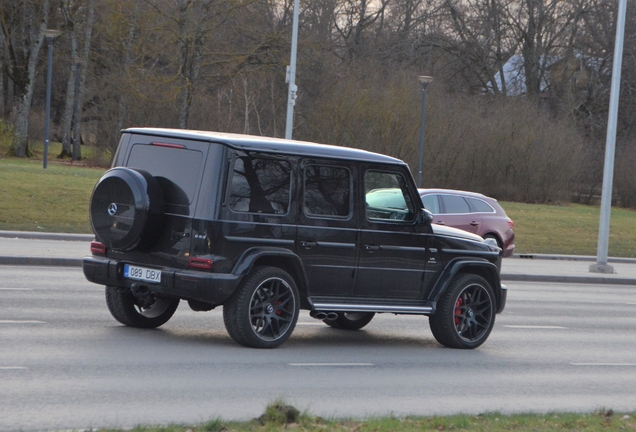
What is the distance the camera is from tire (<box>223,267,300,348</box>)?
8.87 metres

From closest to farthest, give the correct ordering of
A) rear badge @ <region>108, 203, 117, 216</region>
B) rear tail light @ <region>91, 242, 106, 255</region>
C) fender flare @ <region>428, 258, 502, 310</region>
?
rear badge @ <region>108, 203, 117, 216</region>, rear tail light @ <region>91, 242, 106, 255</region>, fender flare @ <region>428, 258, 502, 310</region>

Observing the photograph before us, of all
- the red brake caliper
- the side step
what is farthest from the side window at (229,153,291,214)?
the red brake caliper

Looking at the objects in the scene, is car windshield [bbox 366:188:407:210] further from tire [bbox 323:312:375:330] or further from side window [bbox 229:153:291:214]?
tire [bbox 323:312:375:330]

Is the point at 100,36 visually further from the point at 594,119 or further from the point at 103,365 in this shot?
the point at 103,365

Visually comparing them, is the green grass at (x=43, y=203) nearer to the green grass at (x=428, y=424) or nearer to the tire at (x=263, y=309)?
the tire at (x=263, y=309)

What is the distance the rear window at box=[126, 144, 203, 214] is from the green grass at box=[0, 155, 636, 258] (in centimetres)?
1336

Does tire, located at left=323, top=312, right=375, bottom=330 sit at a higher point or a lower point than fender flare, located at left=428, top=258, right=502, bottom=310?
lower

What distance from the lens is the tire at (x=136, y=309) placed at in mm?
9969

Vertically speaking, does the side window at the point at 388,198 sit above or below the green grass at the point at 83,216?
above

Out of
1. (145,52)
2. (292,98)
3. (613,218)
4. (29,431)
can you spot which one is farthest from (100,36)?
(29,431)

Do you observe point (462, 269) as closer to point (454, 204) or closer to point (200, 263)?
point (200, 263)

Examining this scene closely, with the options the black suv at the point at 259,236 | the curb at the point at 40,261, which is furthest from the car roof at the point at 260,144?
the curb at the point at 40,261

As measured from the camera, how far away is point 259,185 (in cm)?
913

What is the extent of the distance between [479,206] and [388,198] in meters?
12.1
